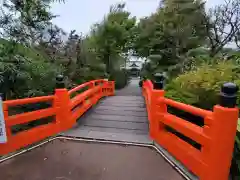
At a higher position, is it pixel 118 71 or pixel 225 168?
pixel 118 71

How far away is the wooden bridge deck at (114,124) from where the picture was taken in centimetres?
347

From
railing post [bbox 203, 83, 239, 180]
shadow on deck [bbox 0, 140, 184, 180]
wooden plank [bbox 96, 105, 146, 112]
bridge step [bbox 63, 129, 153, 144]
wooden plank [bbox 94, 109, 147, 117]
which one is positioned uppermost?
railing post [bbox 203, 83, 239, 180]

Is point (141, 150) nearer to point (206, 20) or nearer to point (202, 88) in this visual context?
point (202, 88)

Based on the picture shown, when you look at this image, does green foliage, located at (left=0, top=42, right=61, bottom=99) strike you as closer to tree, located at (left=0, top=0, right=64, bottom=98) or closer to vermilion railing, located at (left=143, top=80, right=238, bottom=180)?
tree, located at (left=0, top=0, right=64, bottom=98)

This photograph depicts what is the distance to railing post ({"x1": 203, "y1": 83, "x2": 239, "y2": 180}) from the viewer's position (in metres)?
1.89

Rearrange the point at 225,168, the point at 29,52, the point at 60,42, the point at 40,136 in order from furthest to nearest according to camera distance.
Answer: the point at 60,42 → the point at 29,52 → the point at 40,136 → the point at 225,168

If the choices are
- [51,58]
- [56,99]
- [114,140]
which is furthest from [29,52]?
→ [114,140]

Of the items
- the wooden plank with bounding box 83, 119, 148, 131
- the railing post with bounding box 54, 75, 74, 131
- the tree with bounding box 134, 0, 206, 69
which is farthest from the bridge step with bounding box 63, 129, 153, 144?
the tree with bounding box 134, 0, 206, 69

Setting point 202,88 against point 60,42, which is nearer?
point 202,88

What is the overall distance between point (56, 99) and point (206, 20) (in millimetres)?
10763

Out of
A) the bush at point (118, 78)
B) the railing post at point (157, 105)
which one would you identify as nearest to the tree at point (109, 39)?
the bush at point (118, 78)

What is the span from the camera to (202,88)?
3.06 m

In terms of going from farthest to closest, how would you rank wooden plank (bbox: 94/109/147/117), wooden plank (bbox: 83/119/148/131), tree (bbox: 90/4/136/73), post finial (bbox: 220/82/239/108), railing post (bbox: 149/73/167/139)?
tree (bbox: 90/4/136/73) → wooden plank (bbox: 94/109/147/117) → wooden plank (bbox: 83/119/148/131) → railing post (bbox: 149/73/167/139) → post finial (bbox: 220/82/239/108)

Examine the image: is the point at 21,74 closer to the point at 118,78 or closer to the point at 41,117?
the point at 41,117
